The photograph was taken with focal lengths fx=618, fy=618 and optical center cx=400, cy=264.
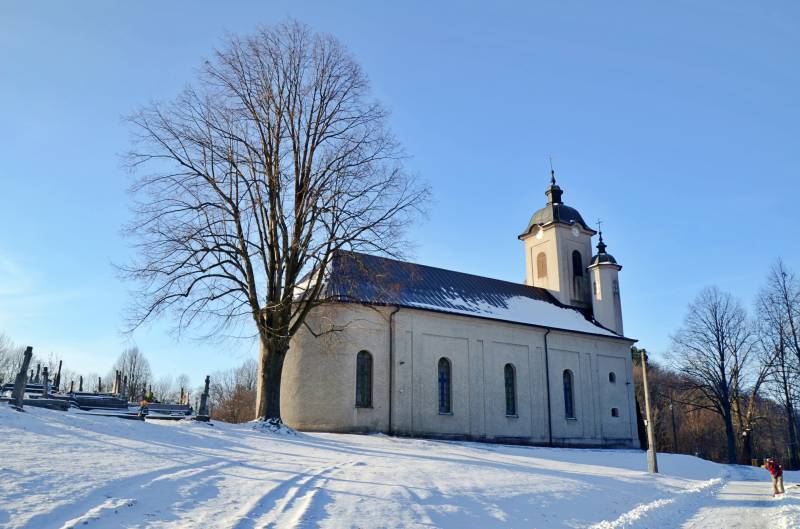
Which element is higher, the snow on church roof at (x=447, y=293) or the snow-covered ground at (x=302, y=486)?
the snow on church roof at (x=447, y=293)

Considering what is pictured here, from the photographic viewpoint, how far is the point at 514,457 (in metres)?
23.2

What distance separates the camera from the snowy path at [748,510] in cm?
1359

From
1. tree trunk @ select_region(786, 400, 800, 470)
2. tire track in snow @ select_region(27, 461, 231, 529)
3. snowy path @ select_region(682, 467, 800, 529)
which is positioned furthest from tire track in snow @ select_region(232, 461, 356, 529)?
tree trunk @ select_region(786, 400, 800, 470)

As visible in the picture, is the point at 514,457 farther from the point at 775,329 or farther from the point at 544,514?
the point at 775,329

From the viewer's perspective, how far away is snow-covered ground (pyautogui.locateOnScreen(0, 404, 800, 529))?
9.27 metres

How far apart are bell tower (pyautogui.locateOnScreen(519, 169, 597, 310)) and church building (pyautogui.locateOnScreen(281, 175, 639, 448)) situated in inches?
3.1

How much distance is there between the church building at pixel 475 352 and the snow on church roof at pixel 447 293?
0.33ft

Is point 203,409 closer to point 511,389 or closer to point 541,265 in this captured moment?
point 511,389

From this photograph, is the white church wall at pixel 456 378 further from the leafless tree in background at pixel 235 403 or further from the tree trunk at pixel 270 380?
the leafless tree in background at pixel 235 403

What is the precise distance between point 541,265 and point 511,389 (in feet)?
41.7

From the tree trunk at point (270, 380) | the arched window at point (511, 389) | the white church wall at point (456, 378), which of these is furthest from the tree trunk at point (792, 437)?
the tree trunk at point (270, 380)

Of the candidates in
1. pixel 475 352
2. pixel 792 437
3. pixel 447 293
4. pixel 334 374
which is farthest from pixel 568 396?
pixel 334 374

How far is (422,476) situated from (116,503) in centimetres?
777

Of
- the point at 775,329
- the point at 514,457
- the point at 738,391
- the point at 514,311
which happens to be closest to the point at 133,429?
the point at 514,457
